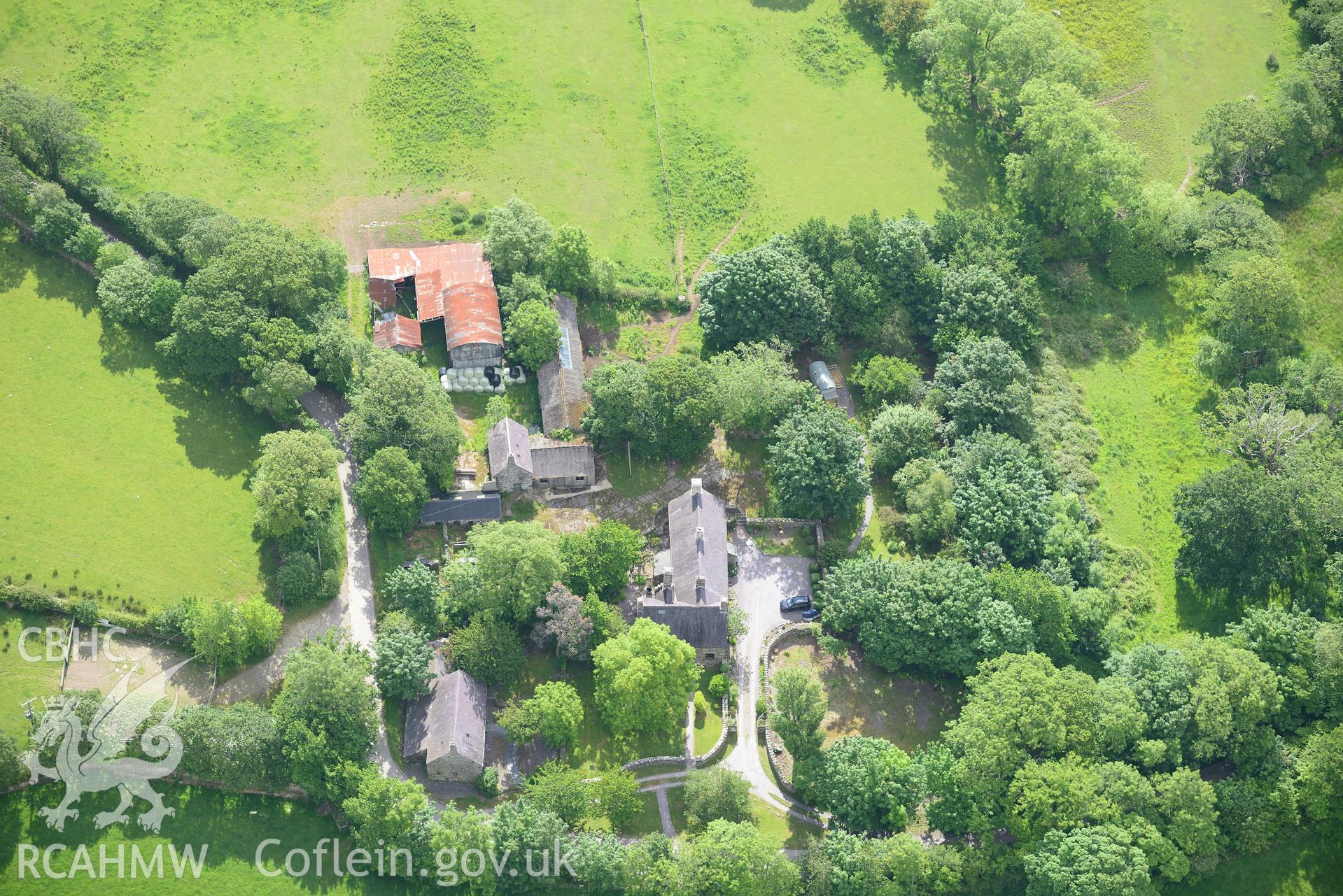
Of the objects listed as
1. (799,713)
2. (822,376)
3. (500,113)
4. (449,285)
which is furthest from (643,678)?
(500,113)

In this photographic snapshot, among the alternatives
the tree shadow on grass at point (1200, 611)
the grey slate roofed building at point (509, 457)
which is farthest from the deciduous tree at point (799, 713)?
the tree shadow on grass at point (1200, 611)

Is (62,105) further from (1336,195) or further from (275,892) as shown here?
(1336,195)

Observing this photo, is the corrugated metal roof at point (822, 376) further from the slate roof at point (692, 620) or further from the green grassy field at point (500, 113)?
the slate roof at point (692, 620)

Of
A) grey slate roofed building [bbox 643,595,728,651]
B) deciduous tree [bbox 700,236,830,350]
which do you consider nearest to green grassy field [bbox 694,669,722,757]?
grey slate roofed building [bbox 643,595,728,651]

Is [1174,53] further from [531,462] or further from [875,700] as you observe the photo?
[531,462]

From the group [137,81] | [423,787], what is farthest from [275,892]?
[137,81]

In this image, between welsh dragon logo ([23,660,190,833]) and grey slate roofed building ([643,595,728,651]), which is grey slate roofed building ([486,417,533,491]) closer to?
grey slate roofed building ([643,595,728,651])
